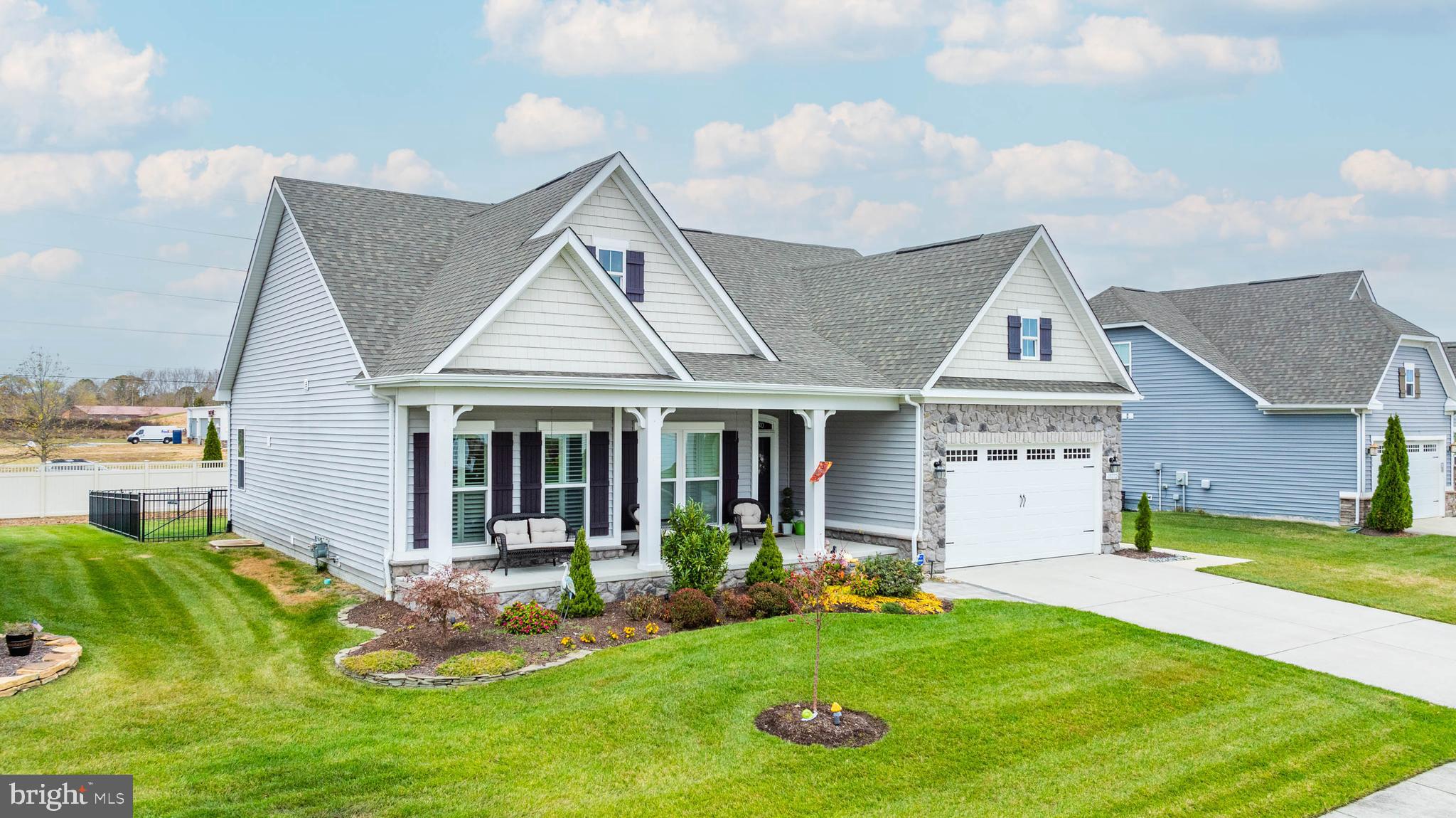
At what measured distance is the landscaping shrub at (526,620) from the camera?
36.9 feet

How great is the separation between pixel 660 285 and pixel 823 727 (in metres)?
9.13

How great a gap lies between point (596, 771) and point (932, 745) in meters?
2.90

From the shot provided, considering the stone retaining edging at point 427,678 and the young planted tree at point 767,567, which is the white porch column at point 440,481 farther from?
the young planted tree at point 767,567

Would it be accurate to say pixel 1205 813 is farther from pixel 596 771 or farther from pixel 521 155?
pixel 521 155

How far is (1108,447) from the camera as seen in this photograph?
1947 centimetres

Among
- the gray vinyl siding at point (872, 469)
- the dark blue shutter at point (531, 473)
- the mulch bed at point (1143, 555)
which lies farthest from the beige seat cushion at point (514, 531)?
the mulch bed at point (1143, 555)

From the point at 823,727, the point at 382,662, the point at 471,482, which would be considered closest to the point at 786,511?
the point at 471,482

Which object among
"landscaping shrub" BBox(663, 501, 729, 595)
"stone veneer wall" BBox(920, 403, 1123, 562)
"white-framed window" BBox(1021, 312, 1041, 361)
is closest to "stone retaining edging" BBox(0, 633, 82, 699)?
"landscaping shrub" BBox(663, 501, 729, 595)

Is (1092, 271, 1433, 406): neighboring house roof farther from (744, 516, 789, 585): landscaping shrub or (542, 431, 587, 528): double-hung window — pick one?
(542, 431, 587, 528): double-hung window

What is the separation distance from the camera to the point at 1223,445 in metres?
26.7

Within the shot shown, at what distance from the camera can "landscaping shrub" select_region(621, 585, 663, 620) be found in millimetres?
12109

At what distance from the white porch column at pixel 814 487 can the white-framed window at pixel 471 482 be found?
5149mm

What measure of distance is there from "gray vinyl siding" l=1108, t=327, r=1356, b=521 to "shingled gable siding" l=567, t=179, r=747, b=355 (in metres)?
16.3

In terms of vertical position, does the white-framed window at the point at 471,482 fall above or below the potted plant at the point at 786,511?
above
